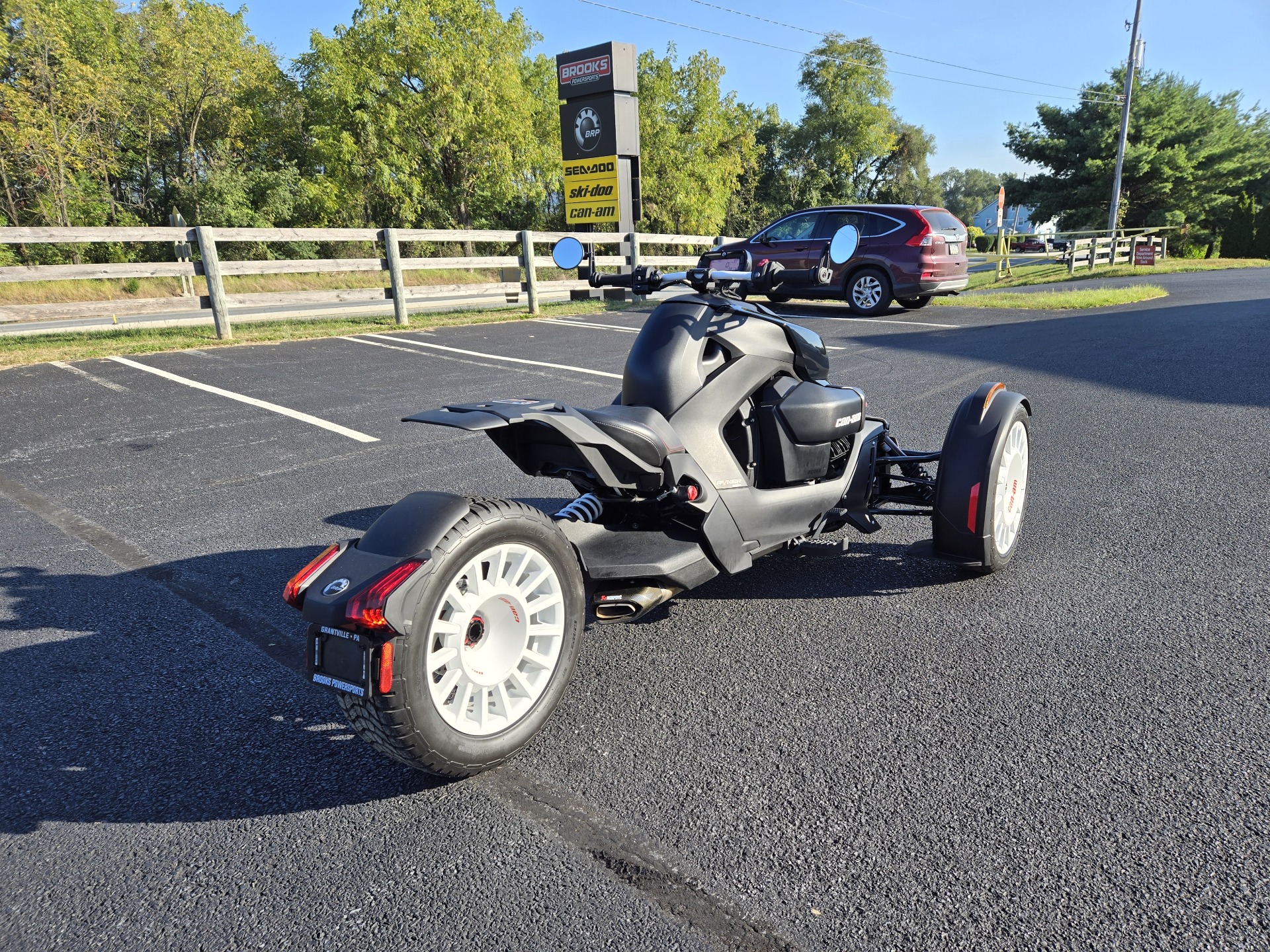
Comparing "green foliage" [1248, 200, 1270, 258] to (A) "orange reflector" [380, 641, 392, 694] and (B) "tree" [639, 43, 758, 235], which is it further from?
(A) "orange reflector" [380, 641, 392, 694]

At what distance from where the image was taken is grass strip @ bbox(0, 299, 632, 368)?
9180 millimetres

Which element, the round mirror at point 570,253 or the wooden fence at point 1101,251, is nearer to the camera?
the round mirror at point 570,253

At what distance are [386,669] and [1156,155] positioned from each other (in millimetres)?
44331

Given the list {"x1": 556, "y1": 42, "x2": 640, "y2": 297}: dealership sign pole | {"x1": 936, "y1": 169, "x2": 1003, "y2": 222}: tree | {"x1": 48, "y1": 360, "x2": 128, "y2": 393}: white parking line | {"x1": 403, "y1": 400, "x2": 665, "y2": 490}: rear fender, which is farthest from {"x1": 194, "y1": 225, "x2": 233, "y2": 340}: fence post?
{"x1": 936, "y1": 169, "x2": 1003, "y2": 222}: tree

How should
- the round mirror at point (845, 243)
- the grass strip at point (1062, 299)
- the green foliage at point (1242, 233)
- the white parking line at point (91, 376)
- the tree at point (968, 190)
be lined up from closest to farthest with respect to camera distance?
the round mirror at point (845, 243), the white parking line at point (91, 376), the grass strip at point (1062, 299), the green foliage at point (1242, 233), the tree at point (968, 190)

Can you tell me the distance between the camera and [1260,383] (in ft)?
23.3

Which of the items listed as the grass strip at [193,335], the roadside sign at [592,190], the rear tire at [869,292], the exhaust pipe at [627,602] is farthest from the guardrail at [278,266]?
the exhaust pipe at [627,602]

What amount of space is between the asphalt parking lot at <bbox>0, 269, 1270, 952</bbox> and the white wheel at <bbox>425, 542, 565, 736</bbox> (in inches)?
8.0

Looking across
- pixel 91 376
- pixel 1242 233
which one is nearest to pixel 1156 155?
pixel 1242 233

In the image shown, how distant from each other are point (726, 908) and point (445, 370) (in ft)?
24.7

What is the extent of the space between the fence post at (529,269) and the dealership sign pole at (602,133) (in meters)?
3.13

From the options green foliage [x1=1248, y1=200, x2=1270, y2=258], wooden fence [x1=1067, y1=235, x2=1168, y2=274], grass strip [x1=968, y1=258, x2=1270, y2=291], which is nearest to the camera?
grass strip [x1=968, y1=258, x2=1270, y2=291]

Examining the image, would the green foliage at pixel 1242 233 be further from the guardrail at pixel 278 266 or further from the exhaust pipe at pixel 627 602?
the exhaust pipe at pixel 627 602

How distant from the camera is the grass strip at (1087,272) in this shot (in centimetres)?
2256
